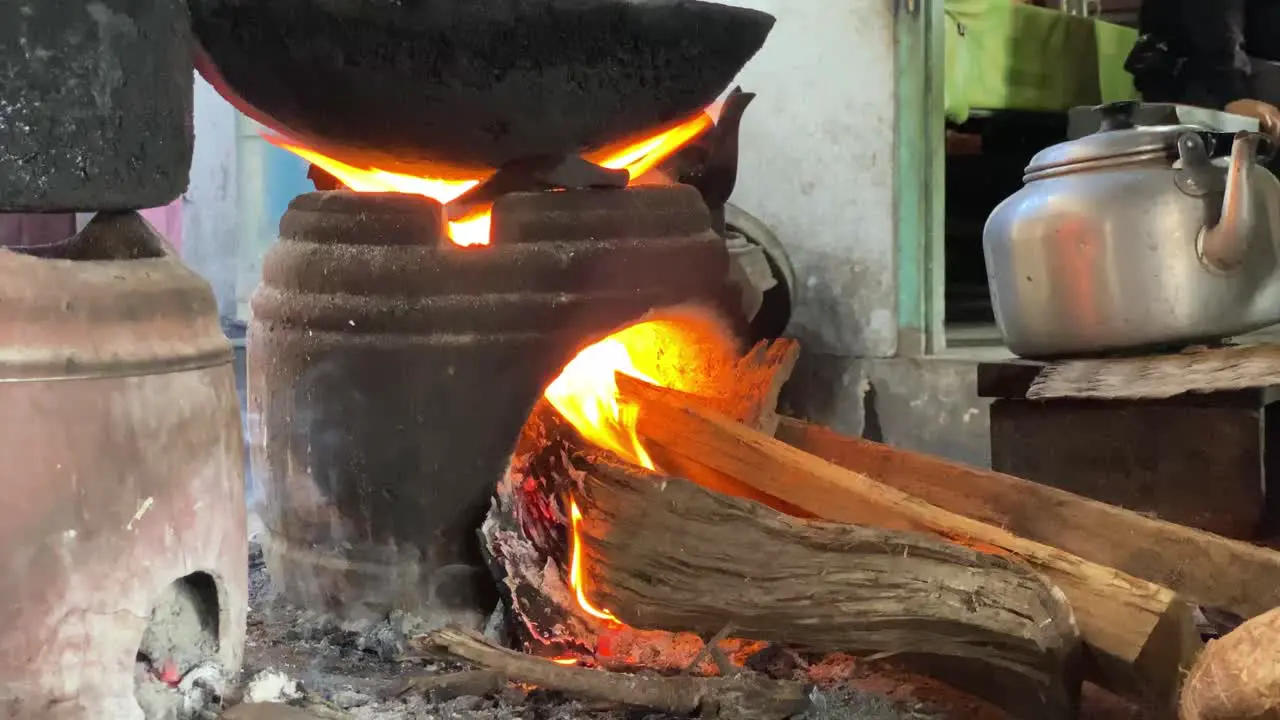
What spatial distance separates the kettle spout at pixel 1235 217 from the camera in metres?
1.21

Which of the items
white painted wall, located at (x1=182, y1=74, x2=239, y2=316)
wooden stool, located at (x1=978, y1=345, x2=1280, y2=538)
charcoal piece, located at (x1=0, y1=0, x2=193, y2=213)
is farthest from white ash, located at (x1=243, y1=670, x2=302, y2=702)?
white painted wall, located at (x1=182, y1=74, x2=239, y2=316)

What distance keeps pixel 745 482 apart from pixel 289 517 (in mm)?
537

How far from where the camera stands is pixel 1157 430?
1.29 meters

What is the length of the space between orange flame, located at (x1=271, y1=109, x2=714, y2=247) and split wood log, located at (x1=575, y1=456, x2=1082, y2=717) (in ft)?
0.97

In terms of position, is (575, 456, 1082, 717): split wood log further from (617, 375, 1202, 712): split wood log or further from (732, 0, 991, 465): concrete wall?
(732, 0, 991, 465): concrete wall

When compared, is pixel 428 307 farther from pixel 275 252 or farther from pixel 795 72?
pixel 795 72

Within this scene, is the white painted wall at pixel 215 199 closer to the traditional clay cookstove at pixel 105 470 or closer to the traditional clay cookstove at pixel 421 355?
the traditional clay cookstove at pixel 421 355

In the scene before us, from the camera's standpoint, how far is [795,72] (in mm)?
1729

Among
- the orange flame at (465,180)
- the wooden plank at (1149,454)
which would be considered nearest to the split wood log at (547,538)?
the orange flame at (465,180)

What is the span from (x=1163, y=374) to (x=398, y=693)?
2.91 ft

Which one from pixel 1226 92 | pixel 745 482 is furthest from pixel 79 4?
pixel 1226 92

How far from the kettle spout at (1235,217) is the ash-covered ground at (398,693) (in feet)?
1.66

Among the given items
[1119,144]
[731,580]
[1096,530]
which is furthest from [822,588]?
[1119,144]

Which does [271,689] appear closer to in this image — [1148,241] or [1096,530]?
[1096,530]
